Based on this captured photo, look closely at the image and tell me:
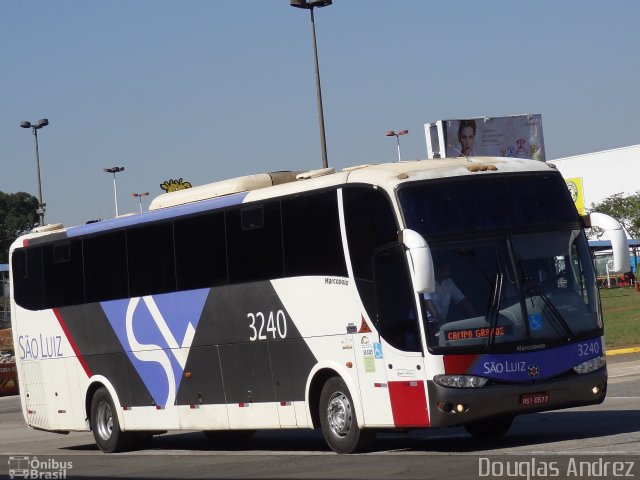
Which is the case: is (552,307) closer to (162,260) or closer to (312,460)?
(312,460)

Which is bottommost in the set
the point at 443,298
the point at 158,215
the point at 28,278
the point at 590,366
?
the point at 590,366

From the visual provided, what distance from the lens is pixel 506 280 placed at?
13.5 m

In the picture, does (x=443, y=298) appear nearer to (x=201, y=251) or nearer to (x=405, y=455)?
(x=405, y=455)

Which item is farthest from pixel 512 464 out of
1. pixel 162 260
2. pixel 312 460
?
pixel 162 260

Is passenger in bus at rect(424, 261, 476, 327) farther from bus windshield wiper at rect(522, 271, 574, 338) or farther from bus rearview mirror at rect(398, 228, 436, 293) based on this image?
bus windshield wiper at rect(522, 271, 574, 338)

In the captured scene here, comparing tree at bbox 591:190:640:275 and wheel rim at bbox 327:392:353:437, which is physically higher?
tree at bbox 591:190:640:275

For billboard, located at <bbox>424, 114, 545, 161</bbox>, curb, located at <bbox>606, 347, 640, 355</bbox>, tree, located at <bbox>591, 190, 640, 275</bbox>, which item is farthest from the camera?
tree, located at <bbox>591, 190, 640, 275</bbox>

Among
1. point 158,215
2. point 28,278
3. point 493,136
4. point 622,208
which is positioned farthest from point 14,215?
point 158,215

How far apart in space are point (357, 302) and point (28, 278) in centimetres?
835

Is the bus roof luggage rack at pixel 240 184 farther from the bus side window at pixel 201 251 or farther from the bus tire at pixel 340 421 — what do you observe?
the bus tire at pixel 340 421

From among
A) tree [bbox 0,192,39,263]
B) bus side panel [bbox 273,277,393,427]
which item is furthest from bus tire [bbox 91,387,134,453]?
tree [bbox 0,192,39,263]

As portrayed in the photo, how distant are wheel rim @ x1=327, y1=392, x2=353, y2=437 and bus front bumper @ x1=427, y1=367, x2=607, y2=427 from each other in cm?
149

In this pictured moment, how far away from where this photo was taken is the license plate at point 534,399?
13250mm

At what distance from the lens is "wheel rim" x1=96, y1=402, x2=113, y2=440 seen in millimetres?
18938
